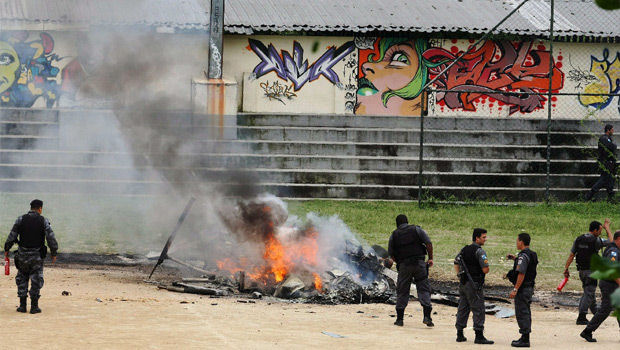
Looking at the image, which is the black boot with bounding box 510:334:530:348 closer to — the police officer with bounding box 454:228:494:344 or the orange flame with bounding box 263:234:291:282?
the police officer with bounding box 454:228:494:344

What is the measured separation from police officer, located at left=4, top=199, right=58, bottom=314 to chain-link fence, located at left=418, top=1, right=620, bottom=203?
11507 mm

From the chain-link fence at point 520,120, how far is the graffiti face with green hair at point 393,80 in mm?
351

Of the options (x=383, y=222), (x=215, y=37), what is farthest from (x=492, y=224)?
(x=215, y=37)

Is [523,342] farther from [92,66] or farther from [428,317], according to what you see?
[92,66]

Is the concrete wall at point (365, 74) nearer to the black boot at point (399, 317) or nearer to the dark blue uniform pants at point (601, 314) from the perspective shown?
the black boot at point (399, 317)

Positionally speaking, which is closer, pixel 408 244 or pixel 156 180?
pixel 408 244

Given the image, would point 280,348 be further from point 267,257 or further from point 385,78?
point 385,78

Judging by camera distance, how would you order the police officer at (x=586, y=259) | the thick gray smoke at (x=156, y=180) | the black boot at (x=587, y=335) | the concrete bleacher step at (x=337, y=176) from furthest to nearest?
the concrete bleacher step at (x=337, y=176), the thick gray smoke at (x=156, y=180), the police officer at (x=586, y=259), the black boot at (x=587, y=335)

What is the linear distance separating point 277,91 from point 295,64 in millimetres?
912

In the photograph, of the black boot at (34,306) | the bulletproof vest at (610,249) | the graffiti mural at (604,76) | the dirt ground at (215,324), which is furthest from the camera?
the graffiti mural at (604,76)

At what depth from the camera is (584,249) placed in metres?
11.9

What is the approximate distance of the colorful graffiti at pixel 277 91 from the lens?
80.7 ft

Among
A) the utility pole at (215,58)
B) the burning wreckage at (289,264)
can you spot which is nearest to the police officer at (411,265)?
the burning wreckage at (289,264)

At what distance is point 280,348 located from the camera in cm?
962
